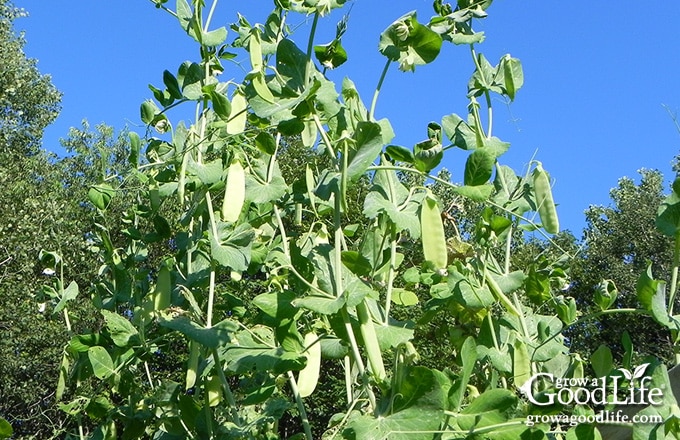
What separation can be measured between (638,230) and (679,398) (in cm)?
1460

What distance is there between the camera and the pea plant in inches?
44.4

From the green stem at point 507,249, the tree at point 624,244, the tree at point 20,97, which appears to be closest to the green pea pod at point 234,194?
the green stem at point 507,249

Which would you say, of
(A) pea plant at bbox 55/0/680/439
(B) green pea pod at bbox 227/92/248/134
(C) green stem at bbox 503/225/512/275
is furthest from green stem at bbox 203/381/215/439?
(C) green stem at bbox 503/225/512/275

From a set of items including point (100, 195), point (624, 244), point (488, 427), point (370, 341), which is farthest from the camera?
point (624, 244)

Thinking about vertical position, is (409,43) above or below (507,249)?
above

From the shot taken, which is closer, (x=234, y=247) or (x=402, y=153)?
(x=402, y=153)

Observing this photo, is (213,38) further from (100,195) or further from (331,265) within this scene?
(331,265)

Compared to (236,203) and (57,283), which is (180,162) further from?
(57,283)

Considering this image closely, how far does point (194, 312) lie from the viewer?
147 centimetres

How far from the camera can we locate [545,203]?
1.34 meters

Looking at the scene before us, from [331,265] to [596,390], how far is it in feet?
1.50

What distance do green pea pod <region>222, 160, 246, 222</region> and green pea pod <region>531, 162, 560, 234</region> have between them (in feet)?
1.76

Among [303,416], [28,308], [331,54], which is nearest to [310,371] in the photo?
[303,416]

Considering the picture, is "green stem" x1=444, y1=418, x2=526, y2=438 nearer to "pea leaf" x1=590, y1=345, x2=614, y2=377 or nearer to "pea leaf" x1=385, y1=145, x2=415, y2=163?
"pea leaf" x1=590, y1=345, x2=614, y2=377
